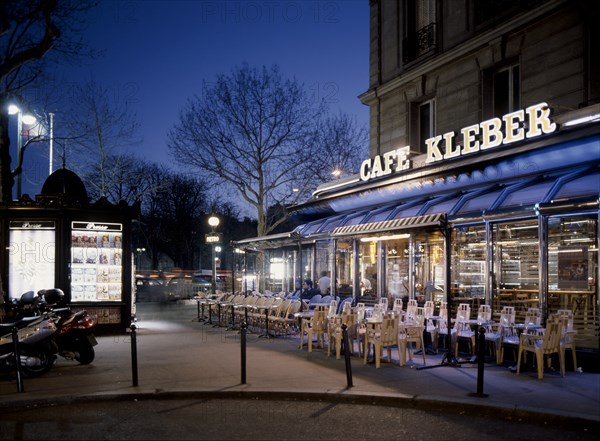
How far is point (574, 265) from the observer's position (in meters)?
12.6

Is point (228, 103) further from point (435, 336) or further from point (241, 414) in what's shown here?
point (241, 414)

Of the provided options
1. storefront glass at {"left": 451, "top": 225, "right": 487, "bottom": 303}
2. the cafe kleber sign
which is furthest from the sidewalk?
the cafe kleber sign

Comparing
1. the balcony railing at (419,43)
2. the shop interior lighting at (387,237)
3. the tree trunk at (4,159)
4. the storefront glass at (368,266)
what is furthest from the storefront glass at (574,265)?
the tree trunk at (4,159)

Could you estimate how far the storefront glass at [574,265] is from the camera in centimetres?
1204

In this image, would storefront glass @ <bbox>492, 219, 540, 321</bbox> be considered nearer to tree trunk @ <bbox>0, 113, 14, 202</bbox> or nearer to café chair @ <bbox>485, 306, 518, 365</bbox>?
café chair @ <bbox>485, 306, 518, 365</bbox>

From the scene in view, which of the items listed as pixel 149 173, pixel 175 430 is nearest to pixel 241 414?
pixel 175 430

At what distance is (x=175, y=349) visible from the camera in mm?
12453

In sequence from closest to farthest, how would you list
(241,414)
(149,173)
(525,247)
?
(241,414)
(525,247)
(149,173)

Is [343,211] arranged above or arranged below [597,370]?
above

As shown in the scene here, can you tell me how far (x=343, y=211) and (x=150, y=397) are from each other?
13549 millimetres

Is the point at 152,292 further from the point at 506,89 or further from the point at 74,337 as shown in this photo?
the point at 506,89

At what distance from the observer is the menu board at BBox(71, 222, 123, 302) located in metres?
14.9

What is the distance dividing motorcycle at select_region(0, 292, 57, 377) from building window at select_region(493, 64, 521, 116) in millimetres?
12579

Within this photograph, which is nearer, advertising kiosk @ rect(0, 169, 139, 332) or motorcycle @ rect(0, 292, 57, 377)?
motorcycle @ rect(0, 292, 57, 377)
